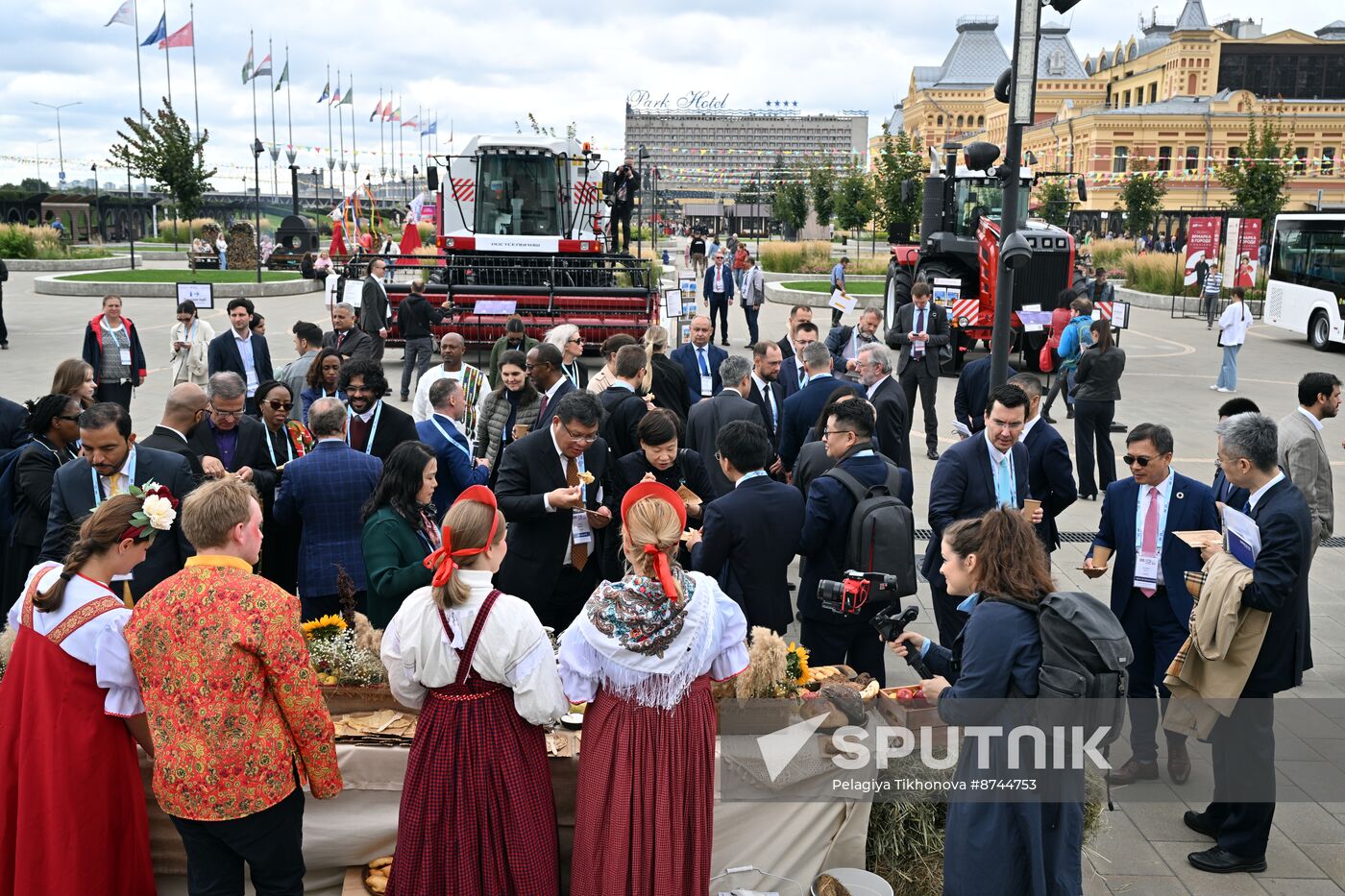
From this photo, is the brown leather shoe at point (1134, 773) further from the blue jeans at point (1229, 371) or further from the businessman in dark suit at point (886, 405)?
the blue jeans at point (1229, 371)

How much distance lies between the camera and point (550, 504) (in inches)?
217

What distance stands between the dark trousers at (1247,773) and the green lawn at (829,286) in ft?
88.3

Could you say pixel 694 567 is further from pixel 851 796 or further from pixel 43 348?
pixel 43 348

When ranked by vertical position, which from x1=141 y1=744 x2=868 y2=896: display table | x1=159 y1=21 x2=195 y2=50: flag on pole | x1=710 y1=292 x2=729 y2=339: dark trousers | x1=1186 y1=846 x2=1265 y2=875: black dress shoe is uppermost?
x1=159 y1=21 x2=195 y2=50: flag on pole

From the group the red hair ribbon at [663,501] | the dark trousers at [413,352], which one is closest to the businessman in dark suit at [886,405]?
the red hair ribbon at [663,501]

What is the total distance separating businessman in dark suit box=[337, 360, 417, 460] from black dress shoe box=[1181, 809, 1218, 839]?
4.58m

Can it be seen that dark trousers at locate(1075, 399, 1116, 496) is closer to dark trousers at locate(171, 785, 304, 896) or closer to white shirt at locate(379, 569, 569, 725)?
white shirt at locate(379, 569, 569, 725)

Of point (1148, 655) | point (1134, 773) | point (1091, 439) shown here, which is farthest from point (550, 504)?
point (1091, 439)

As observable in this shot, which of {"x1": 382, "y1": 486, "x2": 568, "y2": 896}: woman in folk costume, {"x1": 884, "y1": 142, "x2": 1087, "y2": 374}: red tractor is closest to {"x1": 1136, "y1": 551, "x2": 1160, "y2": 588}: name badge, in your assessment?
{"x1": 382, "y1": 486, "x2": 568, "y2": 896}: woman in folk costume

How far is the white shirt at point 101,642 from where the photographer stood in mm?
3467

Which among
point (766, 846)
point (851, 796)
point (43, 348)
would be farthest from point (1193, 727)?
point (43, 348)

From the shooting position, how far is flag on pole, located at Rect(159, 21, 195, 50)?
1580 inches

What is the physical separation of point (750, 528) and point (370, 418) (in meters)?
2.72

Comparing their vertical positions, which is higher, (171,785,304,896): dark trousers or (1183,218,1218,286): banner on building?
(1183,218,1218,286): banner on building
